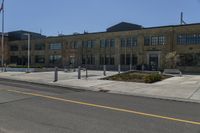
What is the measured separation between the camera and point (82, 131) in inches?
247

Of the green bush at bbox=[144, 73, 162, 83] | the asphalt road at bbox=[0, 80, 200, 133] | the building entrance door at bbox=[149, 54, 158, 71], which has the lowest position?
the asphalt road at bbox=[0, 80, 200, 133]

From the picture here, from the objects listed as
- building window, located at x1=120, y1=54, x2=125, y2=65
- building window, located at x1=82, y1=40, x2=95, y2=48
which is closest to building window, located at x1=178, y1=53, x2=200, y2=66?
building window, located at x1=120, y1=54, x2=125, y2=65

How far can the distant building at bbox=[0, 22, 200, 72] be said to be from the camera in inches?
1686

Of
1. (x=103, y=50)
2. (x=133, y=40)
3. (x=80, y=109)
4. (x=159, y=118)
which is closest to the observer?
(x=159, y=118)

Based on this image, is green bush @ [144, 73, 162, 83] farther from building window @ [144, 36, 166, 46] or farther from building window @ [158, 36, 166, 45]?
building window @ [144, 36, 166, 46]

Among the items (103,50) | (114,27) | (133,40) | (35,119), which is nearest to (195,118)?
(35,119)

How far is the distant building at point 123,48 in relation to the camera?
140 ft

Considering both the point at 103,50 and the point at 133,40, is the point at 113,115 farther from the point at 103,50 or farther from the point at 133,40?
the point at 103,50

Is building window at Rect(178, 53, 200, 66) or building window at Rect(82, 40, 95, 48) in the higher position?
building window at Rect(82, 40, 95, 48)

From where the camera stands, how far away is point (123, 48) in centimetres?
5103

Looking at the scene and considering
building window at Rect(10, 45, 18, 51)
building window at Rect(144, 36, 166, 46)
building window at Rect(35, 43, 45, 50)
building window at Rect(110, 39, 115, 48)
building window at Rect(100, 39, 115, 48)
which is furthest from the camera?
building window at Rect(10, 45, 18, 51)

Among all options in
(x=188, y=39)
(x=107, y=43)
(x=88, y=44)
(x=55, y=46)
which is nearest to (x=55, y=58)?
(x=55, y=46)

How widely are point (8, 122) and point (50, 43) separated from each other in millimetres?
57931

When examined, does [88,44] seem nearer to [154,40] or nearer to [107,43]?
[107,43]
